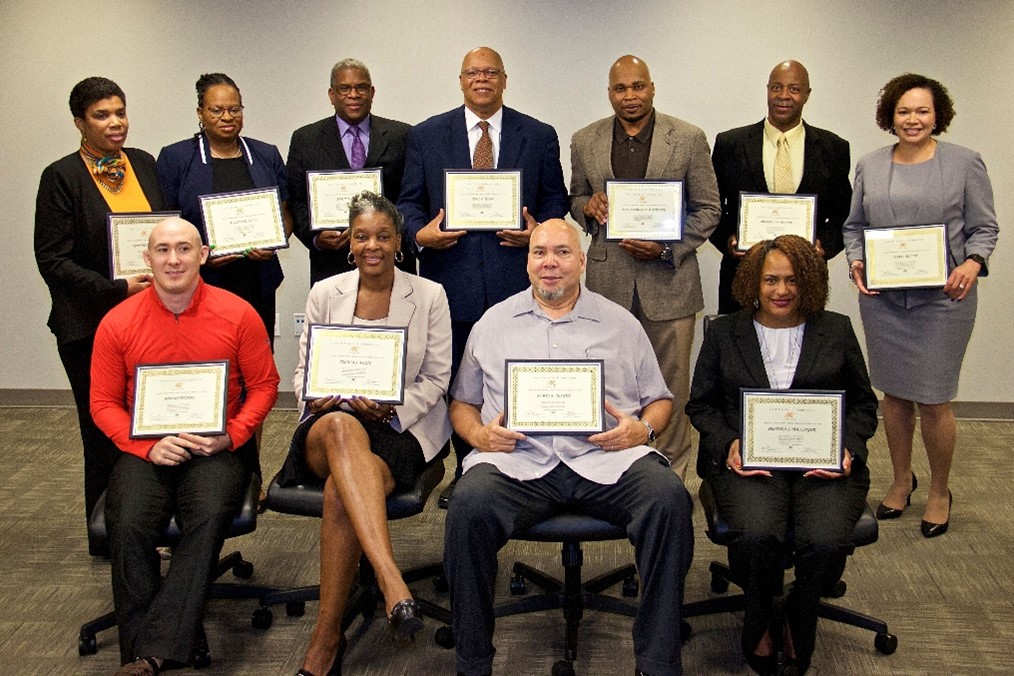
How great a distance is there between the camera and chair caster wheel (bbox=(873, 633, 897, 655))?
319cm

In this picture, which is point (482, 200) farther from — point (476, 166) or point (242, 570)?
point (242, 570)

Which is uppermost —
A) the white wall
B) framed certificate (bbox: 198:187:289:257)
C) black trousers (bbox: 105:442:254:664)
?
the white wall

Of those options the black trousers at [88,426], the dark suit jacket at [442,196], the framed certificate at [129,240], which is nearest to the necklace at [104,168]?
the framed certificate at [129,240]

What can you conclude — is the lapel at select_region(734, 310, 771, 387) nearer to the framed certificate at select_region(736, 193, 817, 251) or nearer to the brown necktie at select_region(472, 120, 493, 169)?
the framed certificate at select_region(736, 193, 817, 251)

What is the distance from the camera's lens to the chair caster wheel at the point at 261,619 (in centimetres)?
338

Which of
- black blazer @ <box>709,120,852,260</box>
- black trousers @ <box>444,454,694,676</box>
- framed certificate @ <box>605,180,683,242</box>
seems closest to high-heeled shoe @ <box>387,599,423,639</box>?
black trousers @ <box>444,454,694,676</box>

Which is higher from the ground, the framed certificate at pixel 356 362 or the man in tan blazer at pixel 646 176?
the man in tan blazer at pixel 646 176

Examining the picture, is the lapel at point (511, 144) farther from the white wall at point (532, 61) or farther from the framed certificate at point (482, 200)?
the white wall at point (532, 61)

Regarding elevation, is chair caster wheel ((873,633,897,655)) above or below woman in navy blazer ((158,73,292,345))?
below

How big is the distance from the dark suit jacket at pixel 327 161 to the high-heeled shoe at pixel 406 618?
5.73 ft

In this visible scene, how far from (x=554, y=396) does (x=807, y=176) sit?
177cm

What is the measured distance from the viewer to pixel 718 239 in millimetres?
4309

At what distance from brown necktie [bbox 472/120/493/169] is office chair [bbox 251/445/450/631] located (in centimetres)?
120

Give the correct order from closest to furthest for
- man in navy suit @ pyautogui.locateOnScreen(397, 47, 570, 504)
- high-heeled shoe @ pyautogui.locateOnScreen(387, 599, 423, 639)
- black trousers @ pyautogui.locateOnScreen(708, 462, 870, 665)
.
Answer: high-heeled shoe @ pyautogui.locateOnScreen(387, 599, 423, 639) → black trousers @ pyautogui.locateOnScreen(708, 462, 870, 665) → man in navy suit @ pyautogui.locateOnScreen(397, 47, 570, 504)
